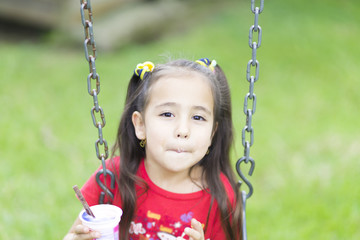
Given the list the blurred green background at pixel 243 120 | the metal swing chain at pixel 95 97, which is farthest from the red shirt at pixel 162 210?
the blurred green background at pixel 243 120

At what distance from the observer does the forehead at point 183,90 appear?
2158 mm

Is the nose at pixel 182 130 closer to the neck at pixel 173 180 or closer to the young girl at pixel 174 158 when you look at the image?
the young girl at pixel 174 158

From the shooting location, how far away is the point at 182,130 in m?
2.07

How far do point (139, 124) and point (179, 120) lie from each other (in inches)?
10.6

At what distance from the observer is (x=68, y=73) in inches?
243

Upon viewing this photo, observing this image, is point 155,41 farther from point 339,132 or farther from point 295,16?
point 339,132

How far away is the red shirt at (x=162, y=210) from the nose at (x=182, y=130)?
0.38 meters

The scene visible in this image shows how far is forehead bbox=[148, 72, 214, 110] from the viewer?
2158 mm

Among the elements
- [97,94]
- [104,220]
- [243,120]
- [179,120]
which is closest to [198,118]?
[179,120]

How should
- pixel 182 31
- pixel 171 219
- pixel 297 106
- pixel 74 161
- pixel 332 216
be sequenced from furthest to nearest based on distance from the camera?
pixel 182 31 → pixel 297 106 → pixel 74 161 → pixel 332 216 → pixel 171 219

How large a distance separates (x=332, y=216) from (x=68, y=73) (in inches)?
149

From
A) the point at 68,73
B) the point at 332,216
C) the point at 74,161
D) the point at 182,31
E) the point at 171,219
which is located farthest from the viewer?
the point at 182,31

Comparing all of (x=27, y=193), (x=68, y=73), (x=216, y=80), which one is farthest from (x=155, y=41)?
(x=216, y=80)

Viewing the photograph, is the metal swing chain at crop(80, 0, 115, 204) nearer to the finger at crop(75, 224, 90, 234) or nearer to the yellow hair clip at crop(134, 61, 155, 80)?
the yellow hair clip at crop(134, 61, 155, 80)
